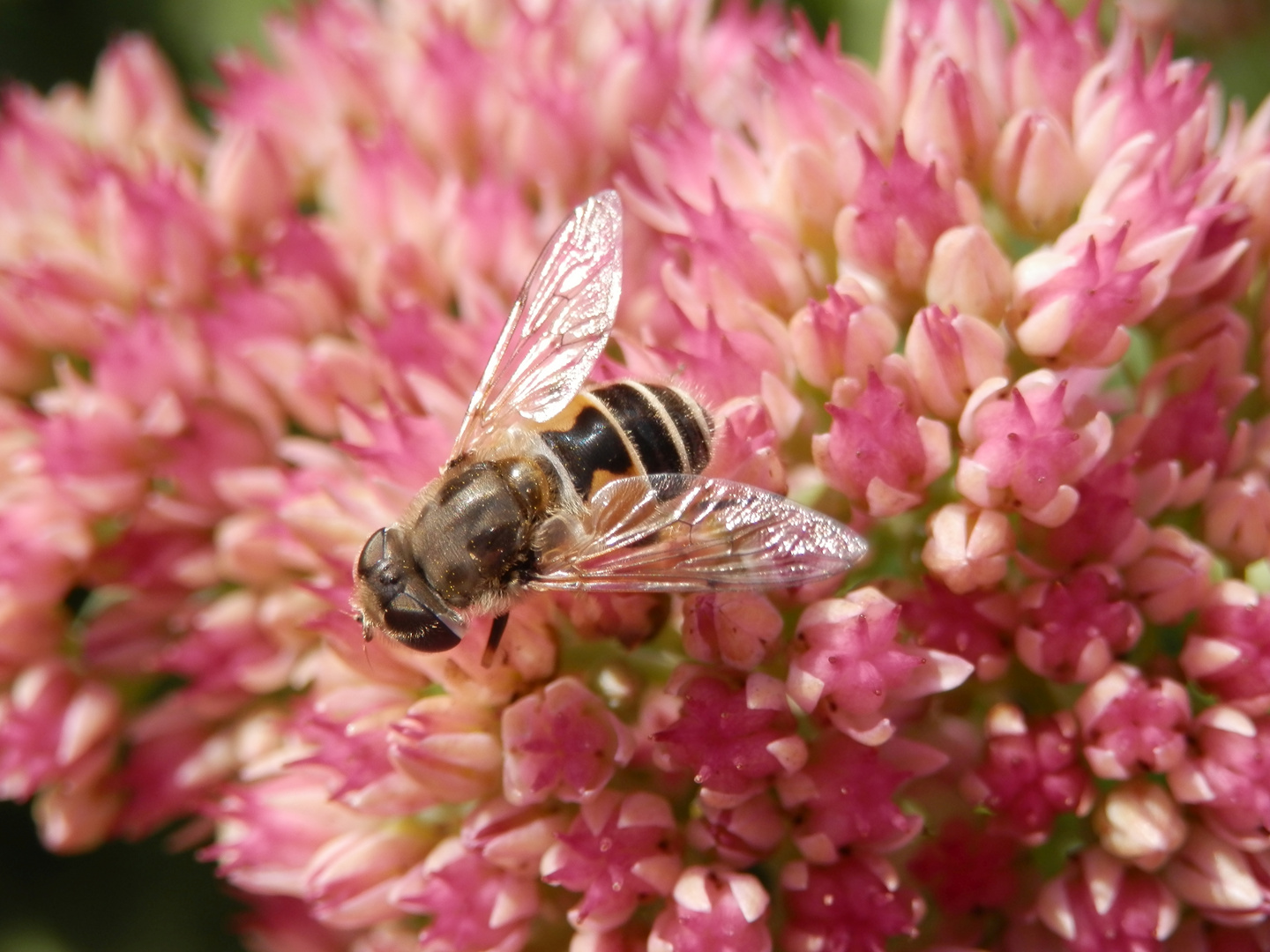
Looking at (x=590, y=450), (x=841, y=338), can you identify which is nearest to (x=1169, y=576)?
(x=841, y=338)

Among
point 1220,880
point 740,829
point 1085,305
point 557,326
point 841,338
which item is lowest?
point 1220,880

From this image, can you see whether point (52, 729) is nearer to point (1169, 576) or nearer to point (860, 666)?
point (860, 666)

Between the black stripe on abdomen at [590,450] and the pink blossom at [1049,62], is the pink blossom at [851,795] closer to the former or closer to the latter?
the black stripe on abdomen at [590,450]

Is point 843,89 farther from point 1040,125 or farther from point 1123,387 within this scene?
point 1123,387

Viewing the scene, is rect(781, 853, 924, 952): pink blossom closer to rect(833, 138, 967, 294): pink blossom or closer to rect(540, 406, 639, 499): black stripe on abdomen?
rect(540, 406, 639, 499): black stripe on abdomen

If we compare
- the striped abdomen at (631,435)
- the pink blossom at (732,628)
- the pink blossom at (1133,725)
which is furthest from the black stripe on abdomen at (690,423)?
the pink blossom at (1133,725)

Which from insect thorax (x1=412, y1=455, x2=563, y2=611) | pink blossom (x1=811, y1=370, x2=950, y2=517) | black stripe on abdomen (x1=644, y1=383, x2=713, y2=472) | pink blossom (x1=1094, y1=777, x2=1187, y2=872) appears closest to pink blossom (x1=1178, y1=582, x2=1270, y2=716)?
pink blossom (x1=1094, y1=777, x2=1187, y2=872)
